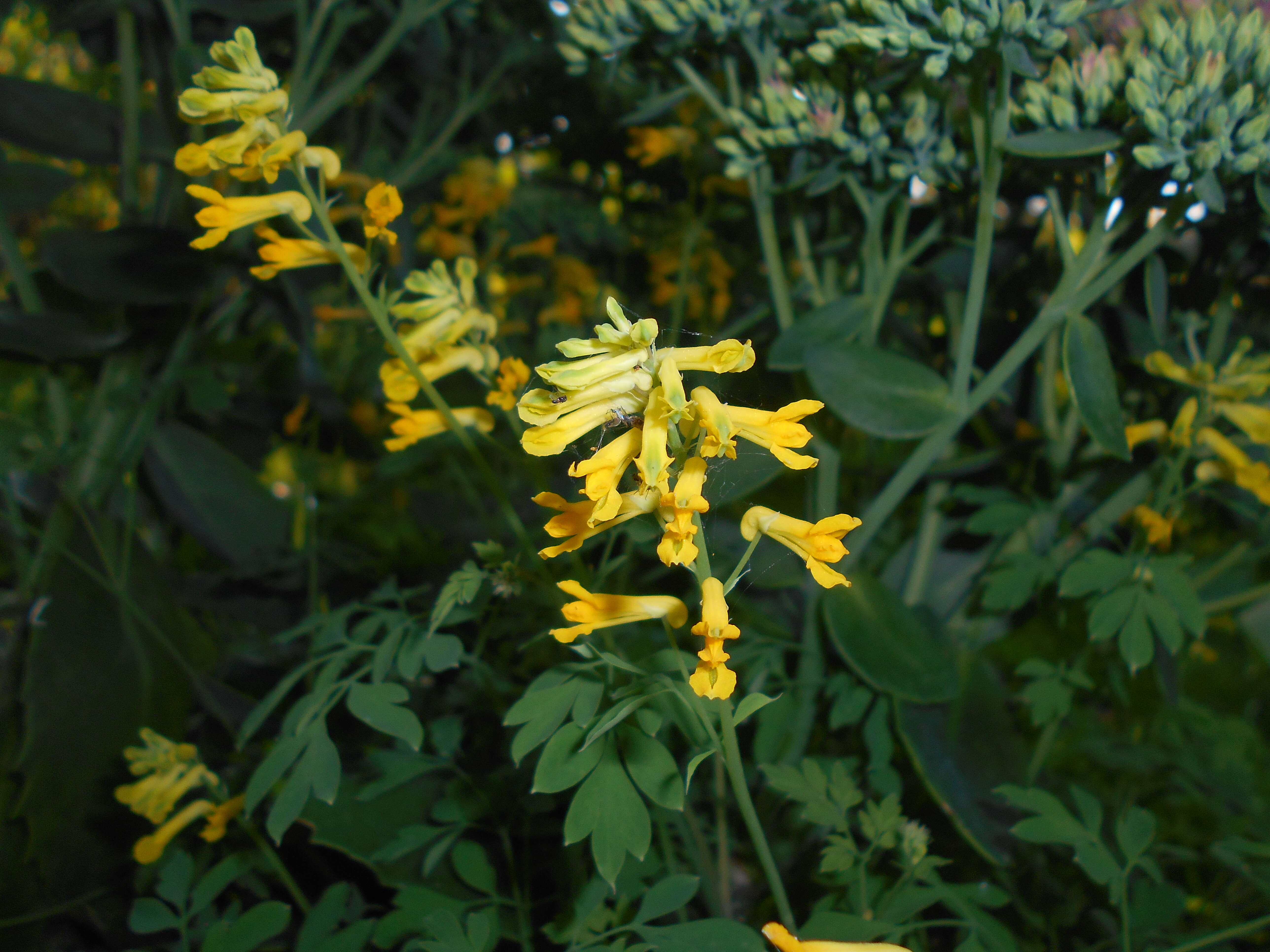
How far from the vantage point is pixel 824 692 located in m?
0.68

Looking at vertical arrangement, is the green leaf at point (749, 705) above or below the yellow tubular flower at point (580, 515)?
below

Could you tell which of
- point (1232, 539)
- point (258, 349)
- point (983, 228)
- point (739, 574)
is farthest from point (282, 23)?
point (1232, 539)

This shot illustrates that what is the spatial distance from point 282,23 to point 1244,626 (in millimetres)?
1446

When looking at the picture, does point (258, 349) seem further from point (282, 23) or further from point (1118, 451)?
point (1118, 451)

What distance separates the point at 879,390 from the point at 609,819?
0.36 m

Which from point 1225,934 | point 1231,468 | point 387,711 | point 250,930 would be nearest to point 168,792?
point 250,930

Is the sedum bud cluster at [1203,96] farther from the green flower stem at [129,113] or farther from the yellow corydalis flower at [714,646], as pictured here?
the green flower stem at [129,113]

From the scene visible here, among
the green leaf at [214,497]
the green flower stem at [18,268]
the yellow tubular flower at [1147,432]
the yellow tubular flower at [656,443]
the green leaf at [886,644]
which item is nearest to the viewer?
the yellow tubular flower at [656,443]

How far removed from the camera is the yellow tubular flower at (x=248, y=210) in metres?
0.45

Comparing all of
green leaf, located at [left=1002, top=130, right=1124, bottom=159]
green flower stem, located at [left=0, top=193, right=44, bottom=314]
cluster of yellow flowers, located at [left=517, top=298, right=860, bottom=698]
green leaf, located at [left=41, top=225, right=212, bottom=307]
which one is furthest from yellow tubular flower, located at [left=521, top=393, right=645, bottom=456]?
green flower stem, located at [left=0, top=193, right=44, bottom=314]

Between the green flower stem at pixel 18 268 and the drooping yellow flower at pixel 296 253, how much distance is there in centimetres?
50

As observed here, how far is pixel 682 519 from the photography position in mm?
315

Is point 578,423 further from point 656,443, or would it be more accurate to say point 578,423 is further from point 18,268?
point 18,268

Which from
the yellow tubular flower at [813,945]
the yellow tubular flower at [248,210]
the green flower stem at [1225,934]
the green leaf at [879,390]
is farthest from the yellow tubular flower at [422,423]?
the green flower stem at [1225,934]
